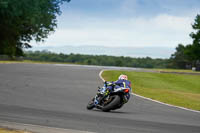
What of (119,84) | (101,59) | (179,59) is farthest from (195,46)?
(119,84)

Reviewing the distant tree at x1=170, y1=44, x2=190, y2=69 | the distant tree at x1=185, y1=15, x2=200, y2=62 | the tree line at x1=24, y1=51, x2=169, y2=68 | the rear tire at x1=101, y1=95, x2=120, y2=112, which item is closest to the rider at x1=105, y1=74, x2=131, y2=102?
the rear tire at x1=101, y1=95, x2=120, y2=112

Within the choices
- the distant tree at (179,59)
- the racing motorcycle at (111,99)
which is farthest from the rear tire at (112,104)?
the distant tree at (179,59)

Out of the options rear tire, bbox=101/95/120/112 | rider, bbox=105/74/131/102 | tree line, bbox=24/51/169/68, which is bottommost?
rear tire, bbox=101/95/120/112

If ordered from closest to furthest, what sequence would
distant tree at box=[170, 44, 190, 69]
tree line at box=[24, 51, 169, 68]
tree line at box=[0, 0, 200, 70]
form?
1. tree line at box=[0, 0, 200, 70]
2. tree line at box=[24, 51, 169, 68]
3. distant tree at box=[170, 44, 190, 69]

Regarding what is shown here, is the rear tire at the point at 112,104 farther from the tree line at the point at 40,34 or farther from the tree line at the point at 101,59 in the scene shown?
the tree line at the point at 101,59

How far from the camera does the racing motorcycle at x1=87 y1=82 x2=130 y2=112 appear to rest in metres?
13.8

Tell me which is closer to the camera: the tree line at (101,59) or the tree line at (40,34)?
the tree line at (40,34)

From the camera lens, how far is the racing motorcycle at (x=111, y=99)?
1380cm

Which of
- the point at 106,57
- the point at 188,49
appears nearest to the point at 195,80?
the point at 188,49

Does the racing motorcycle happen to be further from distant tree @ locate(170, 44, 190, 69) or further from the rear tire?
distant tree @ locate(170, 44, 190, 69)

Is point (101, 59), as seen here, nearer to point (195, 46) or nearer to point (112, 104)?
point (195, 46)

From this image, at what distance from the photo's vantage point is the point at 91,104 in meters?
14.8

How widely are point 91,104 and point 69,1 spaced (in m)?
4.62

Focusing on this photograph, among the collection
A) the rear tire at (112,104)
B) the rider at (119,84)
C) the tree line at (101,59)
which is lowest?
the rear tire at (112,104)
